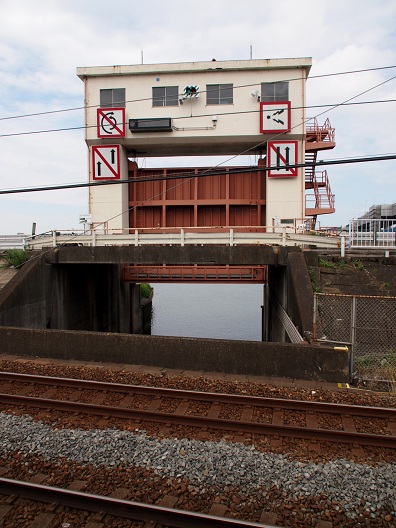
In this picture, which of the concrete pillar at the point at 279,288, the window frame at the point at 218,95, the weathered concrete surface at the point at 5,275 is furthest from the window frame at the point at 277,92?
the weathered concrete surface at the point at 5,275

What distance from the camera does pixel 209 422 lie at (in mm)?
6656

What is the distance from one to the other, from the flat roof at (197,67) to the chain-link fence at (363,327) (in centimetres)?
1277

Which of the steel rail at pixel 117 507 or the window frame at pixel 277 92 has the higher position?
the window frame at pixel 277 92

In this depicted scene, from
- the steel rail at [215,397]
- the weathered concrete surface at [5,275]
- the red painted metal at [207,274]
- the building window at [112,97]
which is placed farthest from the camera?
the red painted metal at [207,274]

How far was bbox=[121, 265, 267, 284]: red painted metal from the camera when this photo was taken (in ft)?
68.0

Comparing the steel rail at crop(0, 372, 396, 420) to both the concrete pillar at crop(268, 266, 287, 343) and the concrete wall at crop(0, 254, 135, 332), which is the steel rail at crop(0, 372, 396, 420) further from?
the concrete pillar at crop(268, 266, 287, 343)

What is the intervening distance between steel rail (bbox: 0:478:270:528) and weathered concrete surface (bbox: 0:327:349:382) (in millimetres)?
4927

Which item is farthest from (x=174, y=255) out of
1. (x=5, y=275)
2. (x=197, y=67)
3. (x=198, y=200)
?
(x=197, y=67)

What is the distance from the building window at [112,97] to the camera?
19.8 meters

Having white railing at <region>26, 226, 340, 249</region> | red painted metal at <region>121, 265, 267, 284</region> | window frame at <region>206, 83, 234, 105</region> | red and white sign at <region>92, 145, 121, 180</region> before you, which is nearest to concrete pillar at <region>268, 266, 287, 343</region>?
red painted metal at <region>121, 265, 267, 284</region>

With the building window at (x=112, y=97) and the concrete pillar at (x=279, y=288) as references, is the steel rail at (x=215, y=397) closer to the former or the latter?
the concrete pillar at (x=279, y=288)

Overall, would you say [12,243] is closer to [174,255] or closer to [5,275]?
[5,275]

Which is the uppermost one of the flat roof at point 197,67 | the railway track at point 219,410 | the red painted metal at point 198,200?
the flat roof at point 197,67

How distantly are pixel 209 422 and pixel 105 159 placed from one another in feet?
53.3
